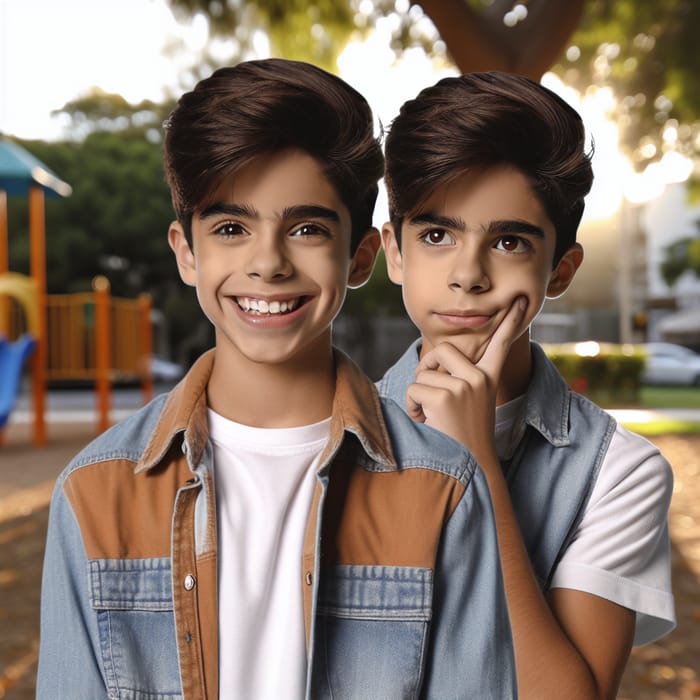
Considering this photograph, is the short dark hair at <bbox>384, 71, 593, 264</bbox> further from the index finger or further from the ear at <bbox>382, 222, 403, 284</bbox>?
the index finger

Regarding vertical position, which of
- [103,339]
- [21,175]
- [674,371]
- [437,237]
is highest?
[21,175]

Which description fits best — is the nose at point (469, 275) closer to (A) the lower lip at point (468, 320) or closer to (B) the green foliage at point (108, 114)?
(A) the lower lip at point (468, 320)

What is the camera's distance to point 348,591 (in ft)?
4.27

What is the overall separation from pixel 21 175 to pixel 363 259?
11.7 meters

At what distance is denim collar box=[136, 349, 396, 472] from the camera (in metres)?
1.31

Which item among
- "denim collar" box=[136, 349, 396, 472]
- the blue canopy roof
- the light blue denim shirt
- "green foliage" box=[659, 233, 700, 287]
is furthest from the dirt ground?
"green foliage" box=[659, 233, 700, 287]

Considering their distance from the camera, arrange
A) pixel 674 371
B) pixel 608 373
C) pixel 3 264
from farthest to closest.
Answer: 1. pixel 674 371
2. pixel 608 373
3. pixel 3 264

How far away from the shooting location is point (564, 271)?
1.45 m

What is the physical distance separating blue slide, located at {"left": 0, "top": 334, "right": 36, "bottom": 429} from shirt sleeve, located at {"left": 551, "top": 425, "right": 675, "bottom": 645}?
10954 mm

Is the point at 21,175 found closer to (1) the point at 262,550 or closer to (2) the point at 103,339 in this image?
(2) the point at 103,339

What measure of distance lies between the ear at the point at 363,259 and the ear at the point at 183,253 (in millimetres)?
211

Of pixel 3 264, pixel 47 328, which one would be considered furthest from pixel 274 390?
pixel 3 264

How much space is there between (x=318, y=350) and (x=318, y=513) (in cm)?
21

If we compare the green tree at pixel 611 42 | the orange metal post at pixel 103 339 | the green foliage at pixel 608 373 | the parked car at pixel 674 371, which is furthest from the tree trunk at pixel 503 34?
the parked car at pixel 674 371
